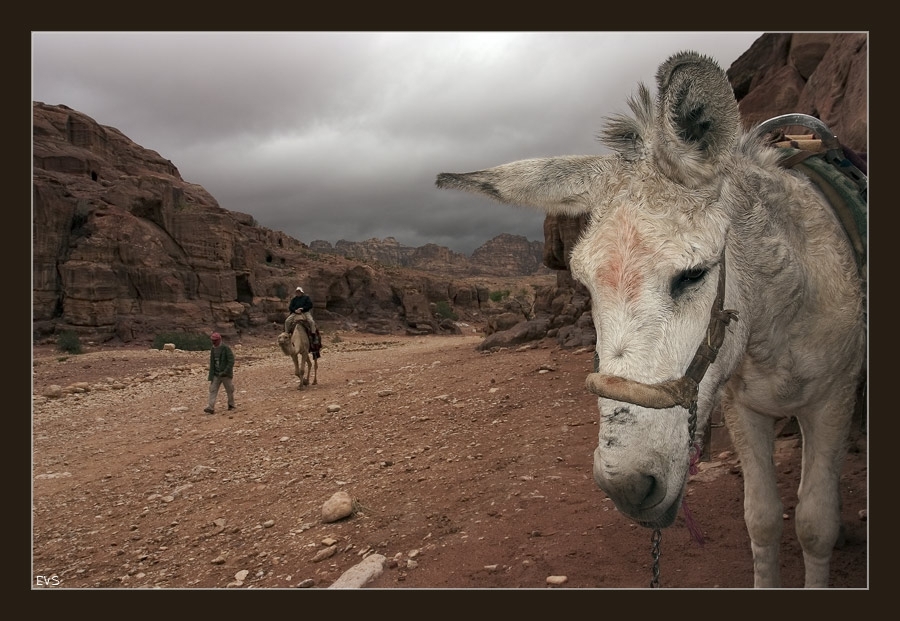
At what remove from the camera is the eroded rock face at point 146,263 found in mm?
30625

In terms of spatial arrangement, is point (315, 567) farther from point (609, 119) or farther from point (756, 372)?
point (609, 119)

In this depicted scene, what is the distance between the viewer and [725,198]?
2.00 m

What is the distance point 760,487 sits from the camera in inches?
111

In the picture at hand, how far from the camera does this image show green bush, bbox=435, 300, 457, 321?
5362 centimetres

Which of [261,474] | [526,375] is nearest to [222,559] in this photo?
[261,474]

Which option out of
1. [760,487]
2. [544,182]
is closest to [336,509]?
[760,487]

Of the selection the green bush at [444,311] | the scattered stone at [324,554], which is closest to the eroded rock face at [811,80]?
the scattered stone at [324,554]

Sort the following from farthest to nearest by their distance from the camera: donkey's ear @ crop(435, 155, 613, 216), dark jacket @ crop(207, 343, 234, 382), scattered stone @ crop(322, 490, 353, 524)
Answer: dark jacket @ crop(207, 343, 234, 382) → scattered stone @ crop(322, 490, 353, 524) → donkey's ear @ crop(435, 155, 613, 216)

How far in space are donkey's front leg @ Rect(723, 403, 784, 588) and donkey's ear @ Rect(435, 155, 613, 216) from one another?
1.59m

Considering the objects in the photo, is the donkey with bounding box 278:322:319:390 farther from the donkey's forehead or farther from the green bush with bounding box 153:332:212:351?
the green bush with bounding box 153:332:212:351

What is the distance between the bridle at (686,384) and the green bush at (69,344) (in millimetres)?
30705

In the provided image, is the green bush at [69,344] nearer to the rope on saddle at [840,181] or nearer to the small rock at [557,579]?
the small rock at [557,579]

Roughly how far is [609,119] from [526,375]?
328 inches

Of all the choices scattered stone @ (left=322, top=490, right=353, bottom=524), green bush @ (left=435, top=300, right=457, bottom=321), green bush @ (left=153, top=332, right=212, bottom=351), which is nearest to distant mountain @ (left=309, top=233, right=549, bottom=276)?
green bush @ (left=435, top=300, right=457, bottom=321)
